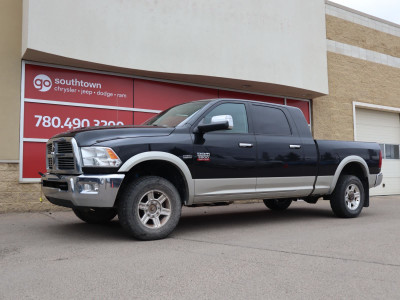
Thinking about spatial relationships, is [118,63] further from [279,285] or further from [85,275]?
[279,285]

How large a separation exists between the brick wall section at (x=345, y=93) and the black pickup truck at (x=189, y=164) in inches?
273

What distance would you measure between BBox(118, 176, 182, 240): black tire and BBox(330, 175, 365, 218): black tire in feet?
11.8

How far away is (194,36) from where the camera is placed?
10.7 meters

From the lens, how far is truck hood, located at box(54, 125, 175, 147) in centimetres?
512

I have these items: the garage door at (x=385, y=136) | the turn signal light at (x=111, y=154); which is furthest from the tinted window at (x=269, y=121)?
the garage door at (x=385, y=136)

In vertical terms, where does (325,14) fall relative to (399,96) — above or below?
above

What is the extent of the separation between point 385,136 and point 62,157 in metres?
14.6

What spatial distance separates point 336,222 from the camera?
23.5 feet

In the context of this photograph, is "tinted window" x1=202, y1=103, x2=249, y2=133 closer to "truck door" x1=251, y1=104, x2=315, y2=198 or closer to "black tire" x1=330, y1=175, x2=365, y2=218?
"truck door" x1=251, y1=104, x2=315, y2=198

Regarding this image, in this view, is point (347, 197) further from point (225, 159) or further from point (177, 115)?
point (177, 115)

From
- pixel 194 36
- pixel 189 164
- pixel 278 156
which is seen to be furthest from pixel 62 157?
pixel 194 36

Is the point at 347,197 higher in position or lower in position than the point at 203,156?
lower

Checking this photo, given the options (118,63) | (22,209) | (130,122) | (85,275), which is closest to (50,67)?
(118,63)

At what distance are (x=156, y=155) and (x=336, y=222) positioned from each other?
3775 mm
